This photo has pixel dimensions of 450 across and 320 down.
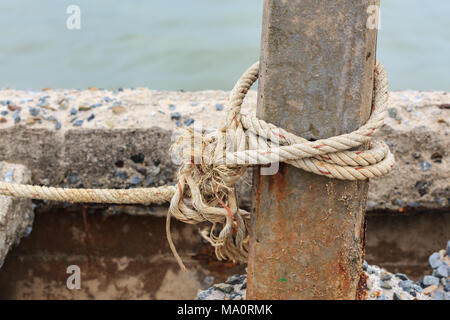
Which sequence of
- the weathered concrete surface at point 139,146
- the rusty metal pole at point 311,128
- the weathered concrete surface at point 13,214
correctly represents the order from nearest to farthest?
the rusty metal pole at point 311,128
the weathered concrete surface at point 13,214
the weathered concrete surface at point 139,146

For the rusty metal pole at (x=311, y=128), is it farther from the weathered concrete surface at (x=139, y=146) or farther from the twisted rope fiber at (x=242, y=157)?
the weathered concrete surface at (x=139, y=146)

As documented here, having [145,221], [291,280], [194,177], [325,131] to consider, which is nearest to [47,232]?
[145,221]

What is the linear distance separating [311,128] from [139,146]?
1270 millimetres

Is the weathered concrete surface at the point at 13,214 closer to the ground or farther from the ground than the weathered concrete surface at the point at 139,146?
closer to the ground

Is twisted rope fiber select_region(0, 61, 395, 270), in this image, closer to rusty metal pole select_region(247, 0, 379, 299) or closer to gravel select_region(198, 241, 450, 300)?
rusty metal pole select_region(247, 0, 379, 299)

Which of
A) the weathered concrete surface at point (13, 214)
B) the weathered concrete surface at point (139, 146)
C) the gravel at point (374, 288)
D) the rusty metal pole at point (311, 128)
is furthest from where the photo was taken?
the weathered concrete surface at point (139, 146)

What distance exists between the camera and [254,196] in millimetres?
1250

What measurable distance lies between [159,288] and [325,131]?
5.47 feet

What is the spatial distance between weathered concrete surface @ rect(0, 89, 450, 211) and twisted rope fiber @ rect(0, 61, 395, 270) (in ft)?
2.85

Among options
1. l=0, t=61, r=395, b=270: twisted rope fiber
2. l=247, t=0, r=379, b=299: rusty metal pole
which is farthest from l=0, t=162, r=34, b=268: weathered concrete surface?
l=247, t=0, r=379, b=299: rusty metal pole

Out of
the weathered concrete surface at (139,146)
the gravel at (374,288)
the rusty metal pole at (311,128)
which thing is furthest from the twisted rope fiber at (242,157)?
the weathered concrete surface at (139,146)

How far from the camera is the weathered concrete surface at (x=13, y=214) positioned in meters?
2.00

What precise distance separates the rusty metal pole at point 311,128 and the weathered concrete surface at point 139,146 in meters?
1.02

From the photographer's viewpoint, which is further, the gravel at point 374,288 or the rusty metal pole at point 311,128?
the gravel at point 374,288
